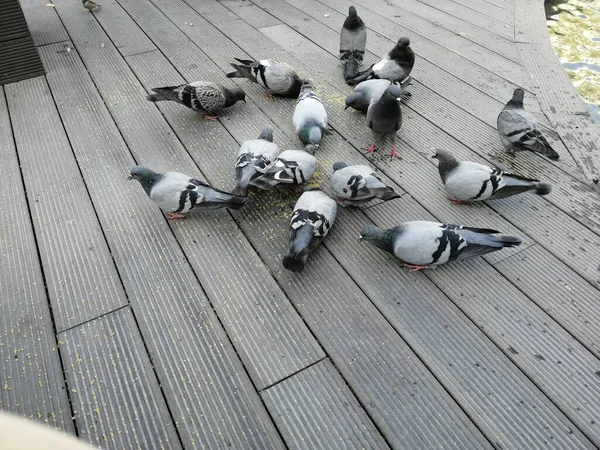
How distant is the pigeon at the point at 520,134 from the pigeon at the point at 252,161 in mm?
1358

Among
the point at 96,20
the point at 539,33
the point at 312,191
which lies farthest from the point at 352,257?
the point at 96,20

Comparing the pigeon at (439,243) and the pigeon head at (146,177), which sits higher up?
the pigeon at (439,243)

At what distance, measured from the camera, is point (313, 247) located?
2.06 m

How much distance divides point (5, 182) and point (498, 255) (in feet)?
8.75

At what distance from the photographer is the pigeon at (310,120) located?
2.69m

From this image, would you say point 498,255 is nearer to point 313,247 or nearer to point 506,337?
point 506,337

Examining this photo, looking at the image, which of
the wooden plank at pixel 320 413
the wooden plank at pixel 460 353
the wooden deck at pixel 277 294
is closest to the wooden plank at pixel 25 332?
the wooden deck at pixel 277 294

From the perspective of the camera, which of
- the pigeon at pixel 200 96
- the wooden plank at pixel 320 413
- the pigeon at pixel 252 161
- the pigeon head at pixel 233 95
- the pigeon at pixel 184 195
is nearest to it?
the wooden plank at pixel 320 413

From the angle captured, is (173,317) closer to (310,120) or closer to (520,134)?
(310,120)

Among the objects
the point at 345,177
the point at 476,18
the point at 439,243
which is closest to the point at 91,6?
the point at 345,177

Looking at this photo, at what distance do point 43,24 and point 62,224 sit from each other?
9.55ft

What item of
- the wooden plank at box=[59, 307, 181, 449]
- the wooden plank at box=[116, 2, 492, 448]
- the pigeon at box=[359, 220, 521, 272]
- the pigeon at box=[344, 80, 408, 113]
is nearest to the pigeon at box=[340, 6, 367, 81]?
the pigeon at box=[344, 80, 408, 113]

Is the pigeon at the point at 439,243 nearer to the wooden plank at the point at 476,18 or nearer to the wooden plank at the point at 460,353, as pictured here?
the wooden plank at the point at 460,353

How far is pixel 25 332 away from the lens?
1.82 meters
